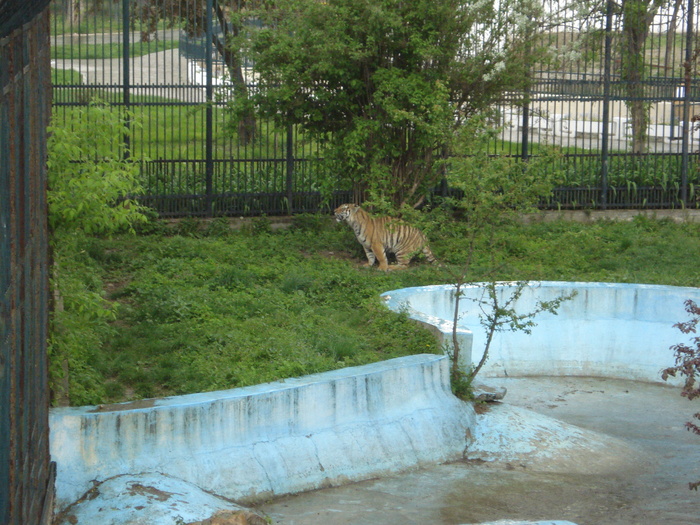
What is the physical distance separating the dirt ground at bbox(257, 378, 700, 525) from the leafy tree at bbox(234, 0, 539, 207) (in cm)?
496

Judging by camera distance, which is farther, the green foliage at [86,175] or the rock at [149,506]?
the green foliage at [86,175]

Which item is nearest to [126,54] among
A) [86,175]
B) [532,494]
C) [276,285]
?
[276,285]

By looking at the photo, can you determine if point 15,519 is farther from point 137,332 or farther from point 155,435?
point 137,332

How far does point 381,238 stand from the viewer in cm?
1220

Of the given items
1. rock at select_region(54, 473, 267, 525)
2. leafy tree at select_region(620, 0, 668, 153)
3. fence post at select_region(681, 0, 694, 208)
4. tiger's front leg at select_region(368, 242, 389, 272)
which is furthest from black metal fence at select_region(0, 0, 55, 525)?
fence post at select_region(681, 0, 694, 208)

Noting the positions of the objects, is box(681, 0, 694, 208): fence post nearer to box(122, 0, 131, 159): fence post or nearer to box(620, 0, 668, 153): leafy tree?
box(620, 0, 668, 153): leafy tree

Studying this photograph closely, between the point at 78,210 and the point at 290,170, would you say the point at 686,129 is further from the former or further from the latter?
the point at 78,210

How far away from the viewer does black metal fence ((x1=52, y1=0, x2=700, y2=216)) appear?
43.8 feet

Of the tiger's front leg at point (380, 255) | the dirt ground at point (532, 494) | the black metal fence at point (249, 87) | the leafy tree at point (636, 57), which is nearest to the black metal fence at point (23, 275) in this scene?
the dirt ground at point (532, 494)

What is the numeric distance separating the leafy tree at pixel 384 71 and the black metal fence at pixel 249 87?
0.57m

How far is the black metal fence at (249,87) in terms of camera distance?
43.8 feet

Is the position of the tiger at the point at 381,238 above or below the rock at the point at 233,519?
above

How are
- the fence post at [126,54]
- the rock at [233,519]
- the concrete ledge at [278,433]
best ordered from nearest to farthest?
the rock at [233,519], the concrete ledge at [278,433], the fence post at [126,54]

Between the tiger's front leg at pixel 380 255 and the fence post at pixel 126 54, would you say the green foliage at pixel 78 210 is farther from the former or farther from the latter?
the fence post at pixel 126 54
